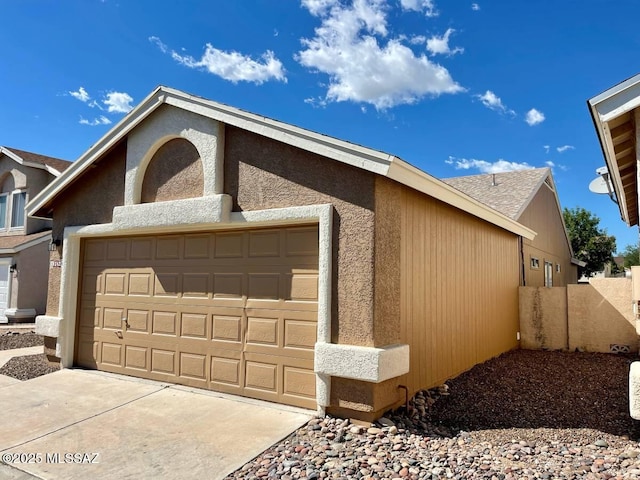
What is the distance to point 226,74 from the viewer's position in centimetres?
1393

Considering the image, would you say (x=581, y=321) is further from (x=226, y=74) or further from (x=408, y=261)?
(x=226, y=74)

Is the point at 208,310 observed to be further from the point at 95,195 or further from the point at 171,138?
the point at 95,195

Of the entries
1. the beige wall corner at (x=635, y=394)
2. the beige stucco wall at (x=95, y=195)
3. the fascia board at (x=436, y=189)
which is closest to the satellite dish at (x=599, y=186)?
the fascia board at (x=436, y=189)

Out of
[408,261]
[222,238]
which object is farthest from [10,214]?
[408,261]

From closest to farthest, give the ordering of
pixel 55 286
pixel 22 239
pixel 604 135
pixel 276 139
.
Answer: pixel 604 135 → pixel 276 139 → pixel 55 286 → pixel 22 239

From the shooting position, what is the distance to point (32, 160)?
16.9 metres

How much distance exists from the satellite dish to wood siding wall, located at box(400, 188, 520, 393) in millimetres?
2083

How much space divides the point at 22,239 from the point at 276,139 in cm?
1516

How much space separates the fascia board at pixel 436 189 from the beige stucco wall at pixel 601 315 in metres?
3.33

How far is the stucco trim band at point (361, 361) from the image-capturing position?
477 centimetres

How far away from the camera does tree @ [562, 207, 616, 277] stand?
30562 millimetres

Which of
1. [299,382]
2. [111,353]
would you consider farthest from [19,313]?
[299,382]

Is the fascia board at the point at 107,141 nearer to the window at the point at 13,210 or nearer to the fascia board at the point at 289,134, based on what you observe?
the fascia board at the point at 289,134

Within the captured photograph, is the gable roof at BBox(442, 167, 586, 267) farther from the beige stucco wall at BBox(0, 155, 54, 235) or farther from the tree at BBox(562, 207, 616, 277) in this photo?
the tree at BBox(562, 207, 616, 277)
